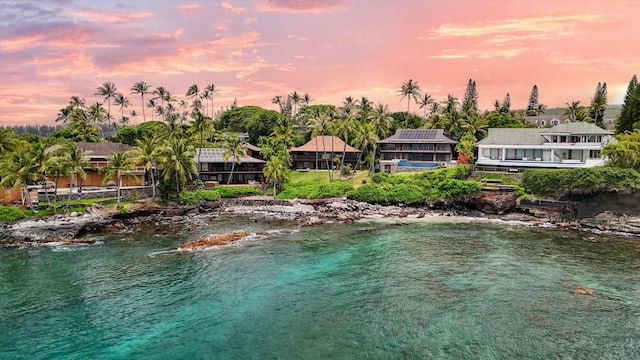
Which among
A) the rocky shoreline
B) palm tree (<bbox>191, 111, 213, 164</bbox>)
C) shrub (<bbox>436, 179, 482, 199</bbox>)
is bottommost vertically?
the rocky shoreline

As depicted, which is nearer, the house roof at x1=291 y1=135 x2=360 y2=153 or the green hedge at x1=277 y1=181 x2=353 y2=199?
the green hedge at x1=277 y1=181 x2=353 y2=199

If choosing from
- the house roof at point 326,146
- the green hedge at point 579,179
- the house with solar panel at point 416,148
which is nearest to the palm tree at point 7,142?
the house roof at point 326,146

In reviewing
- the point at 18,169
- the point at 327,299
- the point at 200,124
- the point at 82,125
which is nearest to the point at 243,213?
the point at 200,124

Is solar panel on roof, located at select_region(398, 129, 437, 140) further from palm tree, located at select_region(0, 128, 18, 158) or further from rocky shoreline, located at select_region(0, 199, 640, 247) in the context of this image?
palm tree, located at select_region(0, 128, 18, 158)

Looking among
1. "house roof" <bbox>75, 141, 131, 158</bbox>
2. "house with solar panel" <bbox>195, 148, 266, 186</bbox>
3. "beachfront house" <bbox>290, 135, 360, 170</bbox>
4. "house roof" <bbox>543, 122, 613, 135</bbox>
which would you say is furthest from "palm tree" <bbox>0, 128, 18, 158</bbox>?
"house roof" <bbox>543, 122, 613, 135</bbox>

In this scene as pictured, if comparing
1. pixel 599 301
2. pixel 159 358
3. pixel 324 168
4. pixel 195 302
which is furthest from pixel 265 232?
pixel 324 168

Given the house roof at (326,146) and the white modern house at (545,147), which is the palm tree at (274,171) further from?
the white modern house at (545,147)
